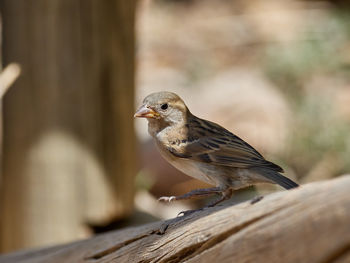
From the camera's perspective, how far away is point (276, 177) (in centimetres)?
292

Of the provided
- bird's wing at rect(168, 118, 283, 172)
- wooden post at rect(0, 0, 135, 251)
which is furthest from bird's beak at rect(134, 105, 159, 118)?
wooden post at rect(0, 0, 135, 251)

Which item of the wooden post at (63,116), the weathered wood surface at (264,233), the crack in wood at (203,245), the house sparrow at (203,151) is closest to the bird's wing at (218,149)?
the house sparrow at (203,151)

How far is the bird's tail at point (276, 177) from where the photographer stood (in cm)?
279

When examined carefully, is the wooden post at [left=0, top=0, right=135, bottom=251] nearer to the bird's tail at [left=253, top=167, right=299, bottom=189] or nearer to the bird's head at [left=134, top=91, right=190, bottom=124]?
the bird's head at [left=134, top=91, right=190, bottom=124]

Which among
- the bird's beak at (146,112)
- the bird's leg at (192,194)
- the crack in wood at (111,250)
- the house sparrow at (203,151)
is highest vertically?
the bird's beak at (146,112)

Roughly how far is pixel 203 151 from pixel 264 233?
3.42 feet

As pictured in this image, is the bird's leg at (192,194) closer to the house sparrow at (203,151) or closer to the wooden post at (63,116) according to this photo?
the house sparrow at (203,151)

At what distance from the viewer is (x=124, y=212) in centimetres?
506

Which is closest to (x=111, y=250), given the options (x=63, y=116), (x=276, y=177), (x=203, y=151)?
(x=203, y=151)

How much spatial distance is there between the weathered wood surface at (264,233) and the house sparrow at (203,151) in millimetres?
295

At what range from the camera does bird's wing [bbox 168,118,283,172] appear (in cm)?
308

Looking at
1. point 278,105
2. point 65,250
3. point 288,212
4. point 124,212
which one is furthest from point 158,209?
point 288,212

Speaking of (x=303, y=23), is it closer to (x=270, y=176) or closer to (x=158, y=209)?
(x=158, y=209)

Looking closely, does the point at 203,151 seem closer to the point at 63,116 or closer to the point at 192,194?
the point at 192,194
